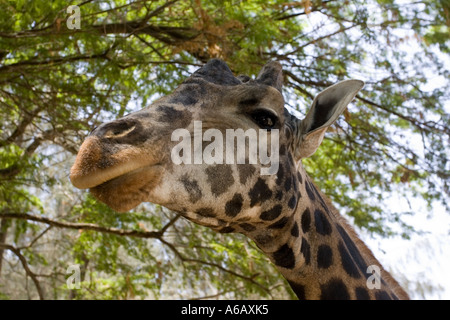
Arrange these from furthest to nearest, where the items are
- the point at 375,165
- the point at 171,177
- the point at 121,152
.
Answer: the point at 375,165 < the point at 171,177 < the point at 121,152

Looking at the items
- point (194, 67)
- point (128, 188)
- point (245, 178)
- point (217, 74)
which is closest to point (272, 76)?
point (217, 74)

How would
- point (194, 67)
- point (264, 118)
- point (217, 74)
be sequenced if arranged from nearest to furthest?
point (264, 118) → point (217, 74) → point (194, 67)

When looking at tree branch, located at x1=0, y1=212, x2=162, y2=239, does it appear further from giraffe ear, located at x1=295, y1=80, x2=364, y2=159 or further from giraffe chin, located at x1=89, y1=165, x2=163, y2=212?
giraffe chin, located at x1=89, y1=165, x2=163, y2=212

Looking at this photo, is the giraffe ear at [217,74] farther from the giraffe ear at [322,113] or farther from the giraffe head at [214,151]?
the giraffe ear at [322,113]

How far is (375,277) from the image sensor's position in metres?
3.75

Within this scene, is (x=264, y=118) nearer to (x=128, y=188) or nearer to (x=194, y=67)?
(x=128, y=188)

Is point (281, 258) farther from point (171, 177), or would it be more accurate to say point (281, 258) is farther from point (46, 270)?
point (46, 270)

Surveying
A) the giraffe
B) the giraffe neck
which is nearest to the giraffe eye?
the giraffe

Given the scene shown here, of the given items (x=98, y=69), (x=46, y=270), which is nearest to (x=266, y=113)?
(x=98, y=69)

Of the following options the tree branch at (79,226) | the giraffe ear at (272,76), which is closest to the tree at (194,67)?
the tree branch at (79,226)

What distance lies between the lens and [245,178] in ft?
9.63

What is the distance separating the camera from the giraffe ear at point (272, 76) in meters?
3.39

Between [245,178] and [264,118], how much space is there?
401mm
